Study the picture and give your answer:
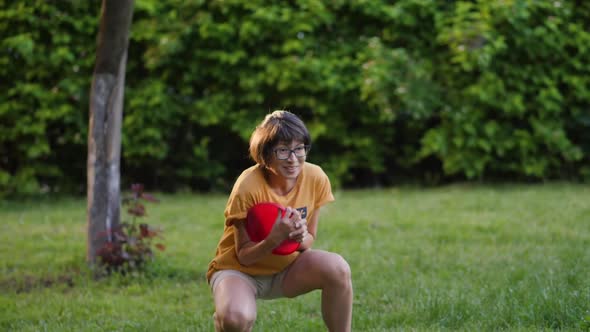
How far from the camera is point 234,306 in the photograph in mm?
3049

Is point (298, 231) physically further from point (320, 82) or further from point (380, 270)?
point (320, 82)

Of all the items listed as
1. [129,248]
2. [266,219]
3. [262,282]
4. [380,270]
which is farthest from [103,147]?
[266,219]

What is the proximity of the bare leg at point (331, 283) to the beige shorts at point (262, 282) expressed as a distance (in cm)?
9

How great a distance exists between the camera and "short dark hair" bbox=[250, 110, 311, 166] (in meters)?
3.19

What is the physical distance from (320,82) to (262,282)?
5744mm

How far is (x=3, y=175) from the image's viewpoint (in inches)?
346

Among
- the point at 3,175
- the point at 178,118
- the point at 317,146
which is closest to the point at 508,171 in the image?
the point at 317,146

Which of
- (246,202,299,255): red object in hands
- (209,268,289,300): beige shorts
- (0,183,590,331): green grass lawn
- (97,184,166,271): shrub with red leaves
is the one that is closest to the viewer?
(246,202,299,255): red object in hands

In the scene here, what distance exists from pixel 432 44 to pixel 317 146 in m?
1.99

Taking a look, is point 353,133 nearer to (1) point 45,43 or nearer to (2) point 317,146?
(2) point 317,146

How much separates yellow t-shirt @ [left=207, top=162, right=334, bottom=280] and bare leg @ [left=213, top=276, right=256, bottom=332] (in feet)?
0.48

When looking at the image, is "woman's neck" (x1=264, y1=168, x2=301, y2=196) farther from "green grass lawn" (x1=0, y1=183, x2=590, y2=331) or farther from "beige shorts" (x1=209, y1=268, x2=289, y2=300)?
"green grass lawn" (x1=0, y1=183, x2=590, y2=331)

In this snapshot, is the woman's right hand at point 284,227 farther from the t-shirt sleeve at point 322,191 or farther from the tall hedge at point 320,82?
the tall hedge at point 320,82

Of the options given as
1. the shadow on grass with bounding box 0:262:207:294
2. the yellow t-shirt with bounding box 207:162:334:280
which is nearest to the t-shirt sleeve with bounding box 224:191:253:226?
the yellow t-shirt with bounding box 207:162:334:280
